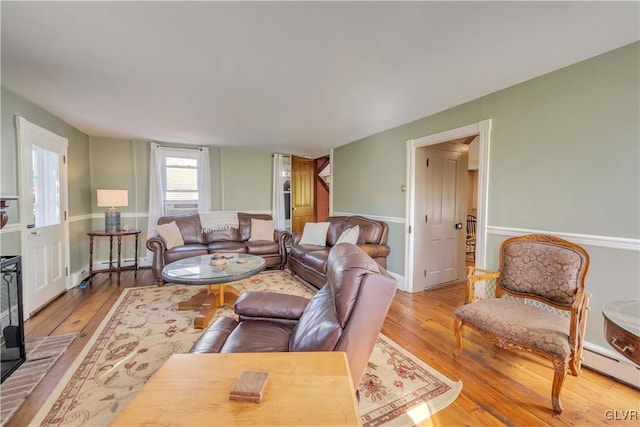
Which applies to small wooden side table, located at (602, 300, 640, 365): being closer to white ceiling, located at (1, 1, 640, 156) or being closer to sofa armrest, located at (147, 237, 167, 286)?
white ceiling, located at (1, 1, 640, 156)

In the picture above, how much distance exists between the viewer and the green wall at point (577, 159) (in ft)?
6.03

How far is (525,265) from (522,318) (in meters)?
0.56

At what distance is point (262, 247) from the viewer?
14.5 feet

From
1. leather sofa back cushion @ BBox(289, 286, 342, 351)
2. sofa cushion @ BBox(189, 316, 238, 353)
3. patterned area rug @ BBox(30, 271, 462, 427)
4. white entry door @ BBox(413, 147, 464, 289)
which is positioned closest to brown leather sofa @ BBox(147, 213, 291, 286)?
patterned area rug @ BBox(30, 271, 462, 427)

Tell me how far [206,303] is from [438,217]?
3.15m

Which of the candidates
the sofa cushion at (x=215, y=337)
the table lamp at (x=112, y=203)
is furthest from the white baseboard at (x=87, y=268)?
the sofa cushion at (x=215, y=337)

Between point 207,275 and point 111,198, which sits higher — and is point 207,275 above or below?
below

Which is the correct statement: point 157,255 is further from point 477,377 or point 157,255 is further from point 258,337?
point 477,377

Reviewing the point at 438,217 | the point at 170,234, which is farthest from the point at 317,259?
the point at 170,234

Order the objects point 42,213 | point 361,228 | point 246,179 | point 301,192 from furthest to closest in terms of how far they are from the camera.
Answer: point 301,192
point 246,179
point 361,228
point 42,213

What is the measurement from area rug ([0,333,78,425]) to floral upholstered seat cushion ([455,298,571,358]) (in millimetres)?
2946

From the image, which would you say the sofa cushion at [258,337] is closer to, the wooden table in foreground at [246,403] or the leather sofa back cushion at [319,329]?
the leather sofa back cushion at [319,329]

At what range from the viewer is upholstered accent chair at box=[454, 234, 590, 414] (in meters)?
1.60

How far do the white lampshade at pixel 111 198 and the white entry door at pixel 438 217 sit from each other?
14.8 feet
